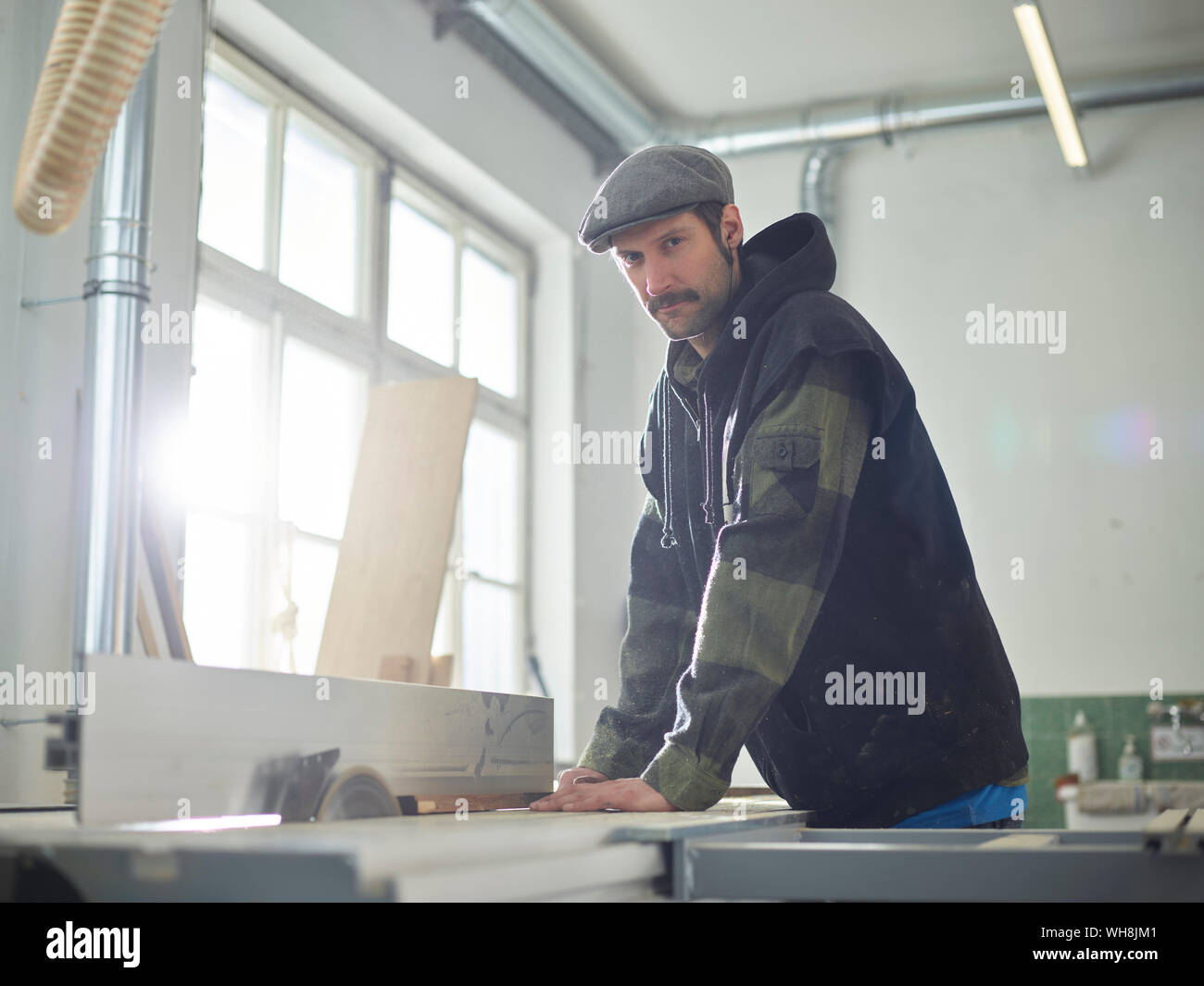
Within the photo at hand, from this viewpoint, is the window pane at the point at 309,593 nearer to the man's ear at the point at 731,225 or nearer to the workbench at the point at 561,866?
the man's ear at the point at 731,225

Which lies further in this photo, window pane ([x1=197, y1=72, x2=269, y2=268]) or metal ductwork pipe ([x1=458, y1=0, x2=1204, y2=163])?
metal ductwork pipe ([x1=458, y1=0, x2=1204, y2=163])

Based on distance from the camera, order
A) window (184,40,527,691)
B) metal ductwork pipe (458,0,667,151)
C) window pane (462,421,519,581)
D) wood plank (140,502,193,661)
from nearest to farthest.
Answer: wood plank (140,502,193,661)
window (184,40,527,691)
metal ductwork pipe (458,0,667,151)
window pane (462,421,519,581)

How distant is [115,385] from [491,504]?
310cm

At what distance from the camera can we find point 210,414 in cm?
397

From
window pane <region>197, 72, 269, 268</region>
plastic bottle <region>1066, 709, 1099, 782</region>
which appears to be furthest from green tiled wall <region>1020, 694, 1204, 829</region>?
window pane <region>197, 72, 269, 268</region>

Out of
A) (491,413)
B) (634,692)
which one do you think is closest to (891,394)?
(634,692)

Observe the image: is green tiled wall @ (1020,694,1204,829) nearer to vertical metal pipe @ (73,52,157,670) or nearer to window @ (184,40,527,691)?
window @ (184,40,527,691)

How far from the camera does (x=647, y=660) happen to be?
1.68 m

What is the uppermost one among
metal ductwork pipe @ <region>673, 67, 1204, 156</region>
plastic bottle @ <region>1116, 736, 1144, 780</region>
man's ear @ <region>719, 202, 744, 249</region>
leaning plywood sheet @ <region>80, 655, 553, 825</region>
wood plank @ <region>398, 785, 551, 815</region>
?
metal ductwork pipe @ <region>673, 67, 1204, 156</region>

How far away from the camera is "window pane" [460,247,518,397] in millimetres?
5582

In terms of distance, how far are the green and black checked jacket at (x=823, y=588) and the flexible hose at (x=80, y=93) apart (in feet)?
2.24

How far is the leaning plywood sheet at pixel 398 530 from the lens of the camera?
153 inches

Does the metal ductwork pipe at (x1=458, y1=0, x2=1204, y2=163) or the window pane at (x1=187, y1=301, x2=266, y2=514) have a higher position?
the metal ductwork pipe at (x1=458, y1=0, x2=1204, y2=163)

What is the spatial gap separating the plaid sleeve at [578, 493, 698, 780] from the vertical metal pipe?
1.29m
